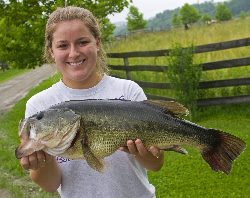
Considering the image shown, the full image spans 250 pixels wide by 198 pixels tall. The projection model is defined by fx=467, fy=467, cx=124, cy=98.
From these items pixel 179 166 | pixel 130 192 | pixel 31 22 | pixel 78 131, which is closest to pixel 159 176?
pixel 179 166

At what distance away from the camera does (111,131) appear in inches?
98.0

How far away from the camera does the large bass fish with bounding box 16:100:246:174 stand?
2422 millimetres

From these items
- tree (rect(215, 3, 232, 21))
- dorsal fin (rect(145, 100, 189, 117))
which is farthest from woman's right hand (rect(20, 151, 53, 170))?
tree (rect(215, 3, 232, 21))

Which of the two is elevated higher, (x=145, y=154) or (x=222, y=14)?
(x=145, y=154)

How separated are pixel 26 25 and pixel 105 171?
13.5 metres

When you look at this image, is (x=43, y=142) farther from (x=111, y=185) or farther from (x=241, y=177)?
(x=241, y=177)

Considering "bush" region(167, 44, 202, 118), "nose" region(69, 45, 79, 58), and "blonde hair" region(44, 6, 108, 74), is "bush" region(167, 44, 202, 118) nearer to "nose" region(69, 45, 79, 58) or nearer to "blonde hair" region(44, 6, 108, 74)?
"blonde hair" region(44, 6, 108, 74)

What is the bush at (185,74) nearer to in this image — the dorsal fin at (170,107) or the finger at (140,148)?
the dorsal fin at (170,107)

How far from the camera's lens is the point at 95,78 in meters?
2.91

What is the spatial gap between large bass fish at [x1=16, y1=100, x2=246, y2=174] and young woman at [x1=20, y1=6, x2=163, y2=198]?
13 cm

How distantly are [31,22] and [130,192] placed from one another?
43.4 ft

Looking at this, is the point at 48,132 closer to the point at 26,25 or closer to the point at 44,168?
the point at 44,168

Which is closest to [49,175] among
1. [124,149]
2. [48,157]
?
[48,157]

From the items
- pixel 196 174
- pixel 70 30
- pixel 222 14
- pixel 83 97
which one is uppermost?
pixel 70 30
